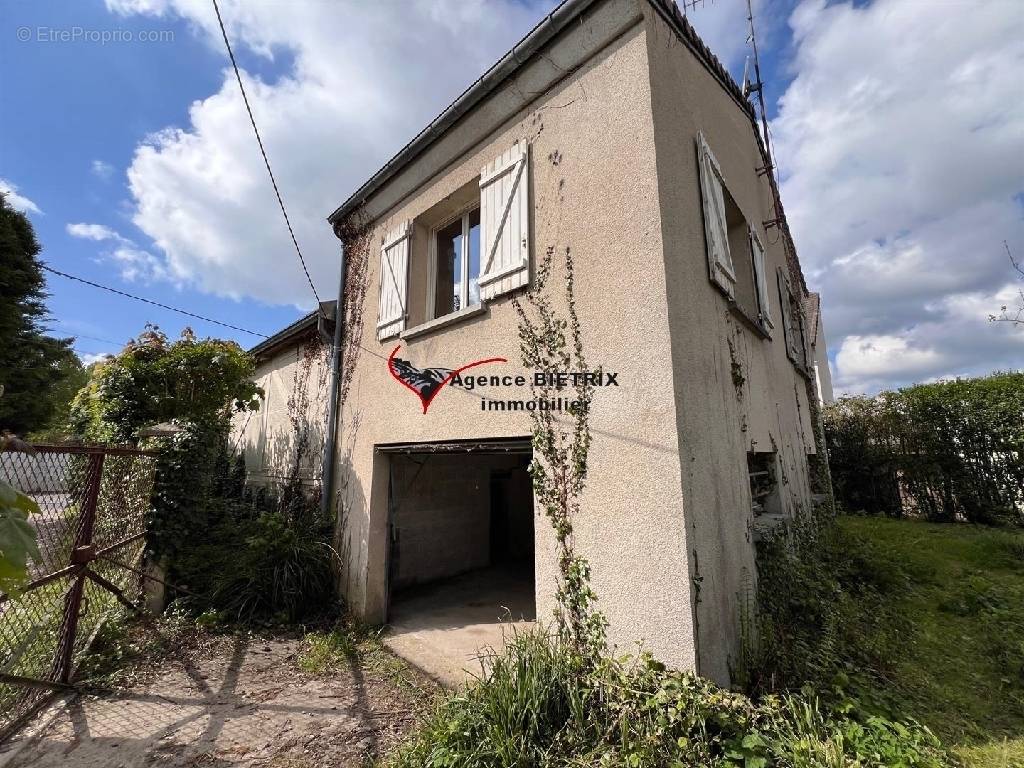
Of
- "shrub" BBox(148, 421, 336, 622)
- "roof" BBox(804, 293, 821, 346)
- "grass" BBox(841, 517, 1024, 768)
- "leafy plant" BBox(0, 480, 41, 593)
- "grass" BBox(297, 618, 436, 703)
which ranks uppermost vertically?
"roof" BBox(804, 293, 821, 346)

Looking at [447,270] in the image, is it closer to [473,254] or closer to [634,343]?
[473,254]

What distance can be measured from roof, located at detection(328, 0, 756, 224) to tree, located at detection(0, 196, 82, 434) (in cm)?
1827

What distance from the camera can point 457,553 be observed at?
7375mm

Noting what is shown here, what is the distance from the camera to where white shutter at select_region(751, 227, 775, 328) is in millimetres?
5492

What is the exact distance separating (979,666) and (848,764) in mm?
2896

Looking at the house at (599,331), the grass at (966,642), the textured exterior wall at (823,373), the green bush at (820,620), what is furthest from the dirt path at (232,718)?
the textured exterior wall at (823,373)

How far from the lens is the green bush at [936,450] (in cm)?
888

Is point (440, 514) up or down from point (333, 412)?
down

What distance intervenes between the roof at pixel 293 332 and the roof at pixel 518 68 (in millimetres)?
1760

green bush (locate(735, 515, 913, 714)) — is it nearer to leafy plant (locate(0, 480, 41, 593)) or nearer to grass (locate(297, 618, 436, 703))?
grass (locate(297, 618, 436, 703))

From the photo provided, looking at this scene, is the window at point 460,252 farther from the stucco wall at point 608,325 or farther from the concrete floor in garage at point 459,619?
the concrete floor in garage at point 459,619

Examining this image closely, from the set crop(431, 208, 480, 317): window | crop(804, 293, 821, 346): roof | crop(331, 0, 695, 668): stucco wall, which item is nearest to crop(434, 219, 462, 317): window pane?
crop(431, 208, 480, 317): window

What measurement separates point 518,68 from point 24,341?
2479 cm

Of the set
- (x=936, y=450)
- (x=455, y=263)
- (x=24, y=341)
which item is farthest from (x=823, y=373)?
(x=24, y=341)
